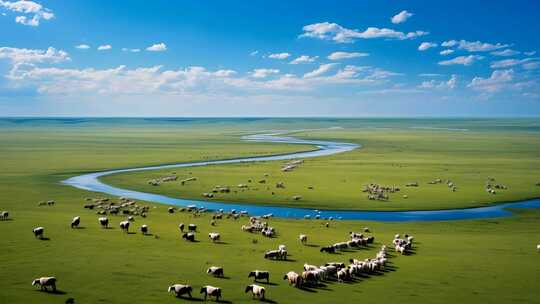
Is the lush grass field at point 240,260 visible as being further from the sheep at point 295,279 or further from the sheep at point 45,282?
the sheep at point 295,279

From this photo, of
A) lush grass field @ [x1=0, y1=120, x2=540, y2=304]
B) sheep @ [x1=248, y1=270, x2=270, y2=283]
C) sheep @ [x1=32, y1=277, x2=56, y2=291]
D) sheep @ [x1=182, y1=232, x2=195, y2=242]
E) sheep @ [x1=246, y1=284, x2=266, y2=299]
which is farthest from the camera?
sheep @ [x1=182, y1=232, x2=195, y2=242]

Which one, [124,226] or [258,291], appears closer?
[258,291]

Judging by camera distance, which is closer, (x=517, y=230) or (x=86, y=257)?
(x=86, y=257)

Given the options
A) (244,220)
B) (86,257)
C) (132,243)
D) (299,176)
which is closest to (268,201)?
(244,220)

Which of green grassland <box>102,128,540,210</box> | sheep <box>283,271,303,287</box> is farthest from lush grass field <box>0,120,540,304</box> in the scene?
green grassland <box>102,128,540,210</box>

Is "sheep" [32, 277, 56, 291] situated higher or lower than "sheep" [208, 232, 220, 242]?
higher

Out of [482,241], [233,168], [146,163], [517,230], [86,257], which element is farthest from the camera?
[146,163]

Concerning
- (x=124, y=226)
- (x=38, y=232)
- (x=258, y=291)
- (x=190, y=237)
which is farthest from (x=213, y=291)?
(x=38, y=232)

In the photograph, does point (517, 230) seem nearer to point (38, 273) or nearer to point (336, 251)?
point (336, 251)

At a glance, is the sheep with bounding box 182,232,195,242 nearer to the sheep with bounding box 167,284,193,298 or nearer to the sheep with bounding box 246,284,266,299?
the sheep with bounding box 167,284,193,298

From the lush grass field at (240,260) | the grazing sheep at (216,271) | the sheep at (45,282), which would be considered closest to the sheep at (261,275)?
the lush grass field at (240,260)

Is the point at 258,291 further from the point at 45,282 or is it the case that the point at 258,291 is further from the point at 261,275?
the point at 45,282
